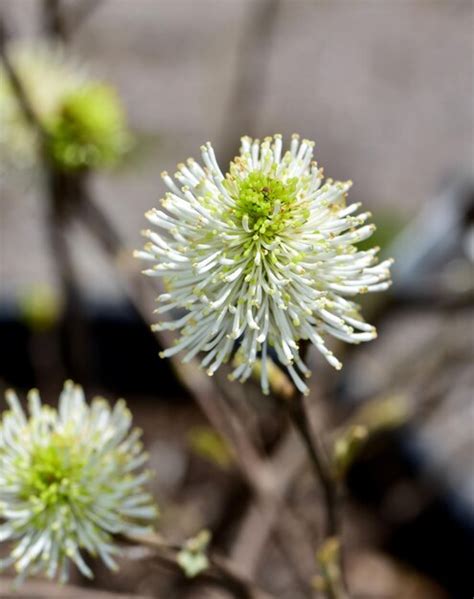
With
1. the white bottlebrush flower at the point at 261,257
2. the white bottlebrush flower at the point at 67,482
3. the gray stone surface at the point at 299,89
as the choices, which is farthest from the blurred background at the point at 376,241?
the white bottlebrush flower at the point at 261,257

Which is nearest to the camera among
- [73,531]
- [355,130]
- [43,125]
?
[73,531]

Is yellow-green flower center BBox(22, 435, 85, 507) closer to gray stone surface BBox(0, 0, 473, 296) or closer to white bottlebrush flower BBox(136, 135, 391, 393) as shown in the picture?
white bottlebrush flower BBox(136, 135, 391, 393)

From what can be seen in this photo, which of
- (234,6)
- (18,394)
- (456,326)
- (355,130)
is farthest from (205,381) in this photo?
(234,6)

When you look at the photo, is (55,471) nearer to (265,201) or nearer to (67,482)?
(67,482)

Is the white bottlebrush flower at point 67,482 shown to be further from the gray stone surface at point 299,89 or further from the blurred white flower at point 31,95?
the gray stone surface at point 299,89

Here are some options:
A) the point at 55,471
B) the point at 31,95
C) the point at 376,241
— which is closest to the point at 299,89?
the point at 376,241

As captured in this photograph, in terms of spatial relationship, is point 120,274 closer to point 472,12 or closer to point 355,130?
point 355,130
